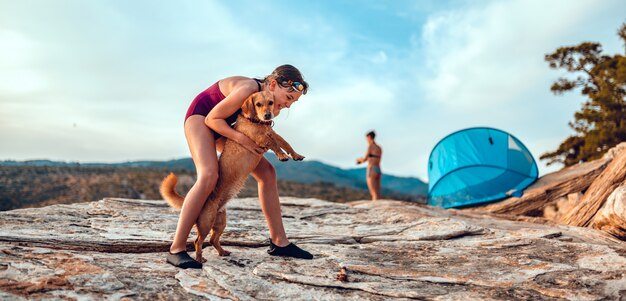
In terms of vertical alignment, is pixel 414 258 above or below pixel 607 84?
below

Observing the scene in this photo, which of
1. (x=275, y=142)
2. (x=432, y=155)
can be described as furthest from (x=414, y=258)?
(x=432, y=155)

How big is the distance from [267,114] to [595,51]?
65.6 feet

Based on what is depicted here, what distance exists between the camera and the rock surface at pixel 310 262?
2959 millimetres

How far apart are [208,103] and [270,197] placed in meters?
1.03

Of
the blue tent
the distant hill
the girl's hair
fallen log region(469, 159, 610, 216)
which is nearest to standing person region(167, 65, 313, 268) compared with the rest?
the girl's hair

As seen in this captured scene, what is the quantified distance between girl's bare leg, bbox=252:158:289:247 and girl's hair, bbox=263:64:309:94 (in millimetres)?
744

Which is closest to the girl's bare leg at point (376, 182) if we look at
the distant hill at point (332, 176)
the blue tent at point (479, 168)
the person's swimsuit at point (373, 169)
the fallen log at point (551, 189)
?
the person's swimsuit at point (373, 169)

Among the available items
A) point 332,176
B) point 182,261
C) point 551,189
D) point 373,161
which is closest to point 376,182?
point 373,161

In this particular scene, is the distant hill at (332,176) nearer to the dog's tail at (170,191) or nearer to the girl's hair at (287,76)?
the dog's tail at (170,191)

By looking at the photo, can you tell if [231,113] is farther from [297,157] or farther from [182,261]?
[182,261]

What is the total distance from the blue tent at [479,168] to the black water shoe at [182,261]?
8.80m

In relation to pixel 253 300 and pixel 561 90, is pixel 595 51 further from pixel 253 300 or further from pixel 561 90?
pixel 253 300

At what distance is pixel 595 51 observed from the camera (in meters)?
18.5

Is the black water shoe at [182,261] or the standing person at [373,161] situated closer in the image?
the black water shoe at [182,261]
